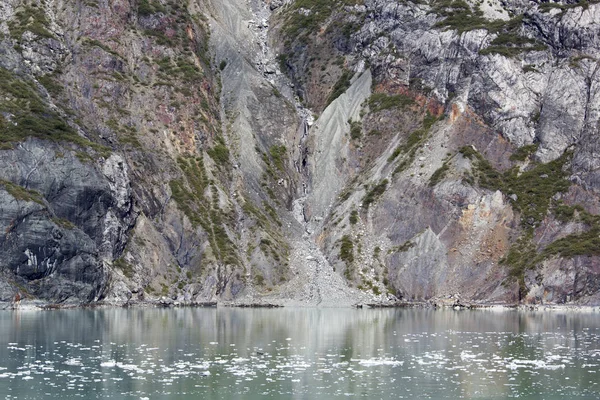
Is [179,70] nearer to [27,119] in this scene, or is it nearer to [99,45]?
[99,45]

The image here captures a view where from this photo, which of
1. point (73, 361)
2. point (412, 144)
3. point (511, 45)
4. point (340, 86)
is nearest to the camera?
point (73, 361)

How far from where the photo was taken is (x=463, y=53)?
579 ft

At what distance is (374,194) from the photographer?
165 metres

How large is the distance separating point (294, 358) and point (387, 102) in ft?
367

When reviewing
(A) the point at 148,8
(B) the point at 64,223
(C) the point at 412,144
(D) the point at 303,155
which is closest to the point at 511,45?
(C) the point at 412,144

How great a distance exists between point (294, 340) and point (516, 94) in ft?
317

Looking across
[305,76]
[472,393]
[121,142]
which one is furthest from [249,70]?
[472,393]

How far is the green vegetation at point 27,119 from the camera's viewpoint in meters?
145

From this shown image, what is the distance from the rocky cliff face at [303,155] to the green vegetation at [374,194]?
60 cm

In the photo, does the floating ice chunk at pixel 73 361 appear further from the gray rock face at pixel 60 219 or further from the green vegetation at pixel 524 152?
the green vegetation at pixel 524 152

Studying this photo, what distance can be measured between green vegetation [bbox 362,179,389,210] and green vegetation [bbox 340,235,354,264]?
8102 mm

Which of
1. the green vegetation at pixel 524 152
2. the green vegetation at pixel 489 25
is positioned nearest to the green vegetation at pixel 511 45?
the green vegetation at pixel 489 25

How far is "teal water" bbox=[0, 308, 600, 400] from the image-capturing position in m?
57.5

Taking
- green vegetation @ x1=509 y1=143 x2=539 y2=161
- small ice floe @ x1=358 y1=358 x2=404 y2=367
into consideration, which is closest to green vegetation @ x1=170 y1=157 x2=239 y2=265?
green vegetation @ x1=509 y1=143 x2=539 y2=161
